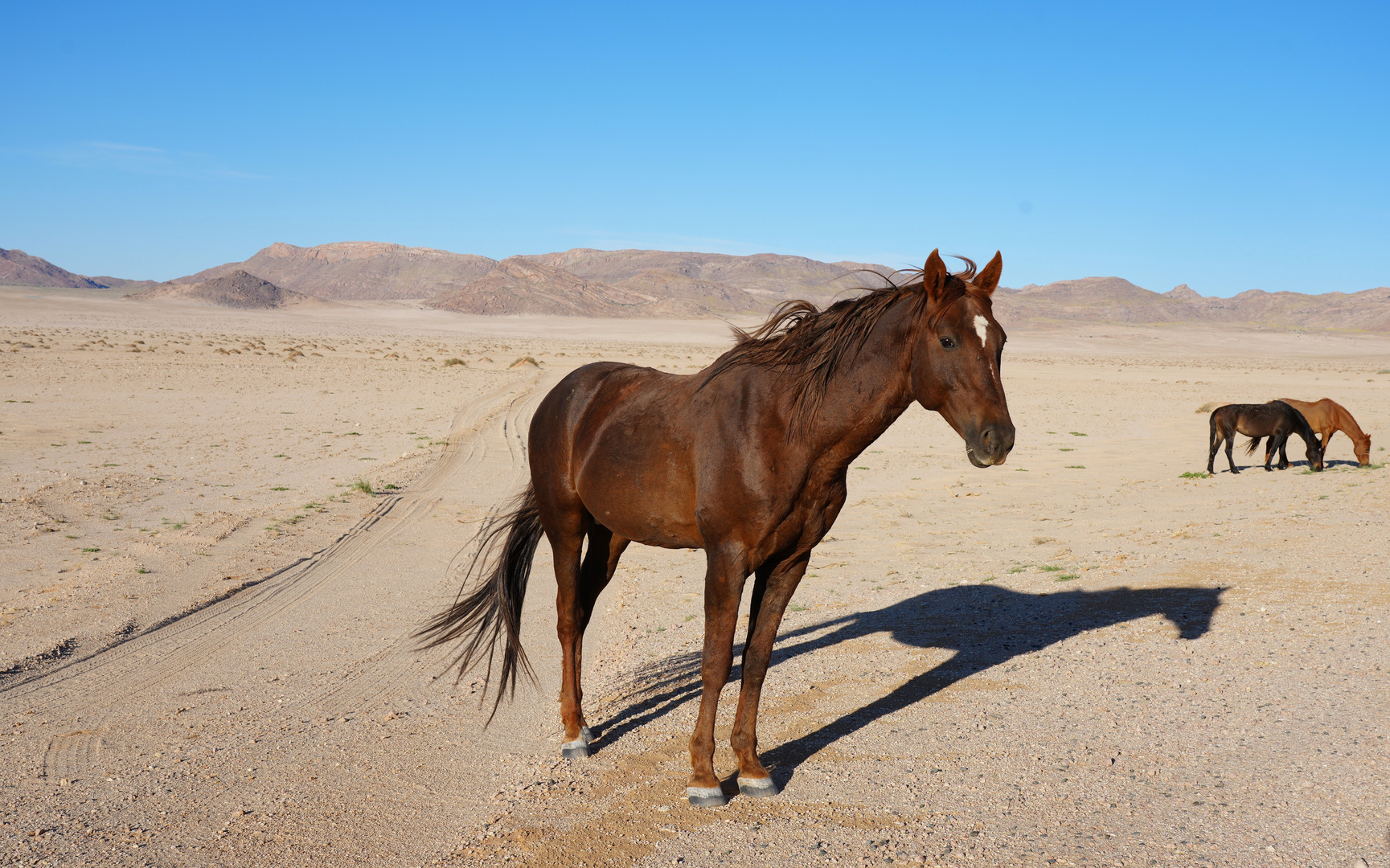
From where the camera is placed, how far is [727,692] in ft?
18.8

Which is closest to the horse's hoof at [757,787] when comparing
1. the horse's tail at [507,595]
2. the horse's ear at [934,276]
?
the horse's tail at [507,595]

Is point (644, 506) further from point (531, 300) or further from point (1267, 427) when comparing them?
point (531, 300)

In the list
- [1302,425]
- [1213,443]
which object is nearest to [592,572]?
[1213,443]

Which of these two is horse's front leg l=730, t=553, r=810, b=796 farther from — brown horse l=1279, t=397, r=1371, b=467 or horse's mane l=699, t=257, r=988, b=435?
brown horse l=1279, t=397, r=1371, b=467

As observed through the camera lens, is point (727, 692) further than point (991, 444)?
Yes

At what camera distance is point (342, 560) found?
29.9 ft

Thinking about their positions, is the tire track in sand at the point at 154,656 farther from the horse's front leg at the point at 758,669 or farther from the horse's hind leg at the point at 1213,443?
the horse's hind leg at the point at 1213,443

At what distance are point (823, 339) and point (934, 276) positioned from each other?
2.03 ft

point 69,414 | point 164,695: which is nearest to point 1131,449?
point 164,695

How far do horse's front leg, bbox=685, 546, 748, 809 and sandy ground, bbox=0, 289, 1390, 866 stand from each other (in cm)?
10

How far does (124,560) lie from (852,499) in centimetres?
895

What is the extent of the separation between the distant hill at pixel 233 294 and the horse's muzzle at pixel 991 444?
179 m

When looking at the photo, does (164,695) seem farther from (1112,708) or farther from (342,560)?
(1112,708)

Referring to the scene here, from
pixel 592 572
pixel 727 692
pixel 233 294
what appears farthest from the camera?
pixel 233 294
